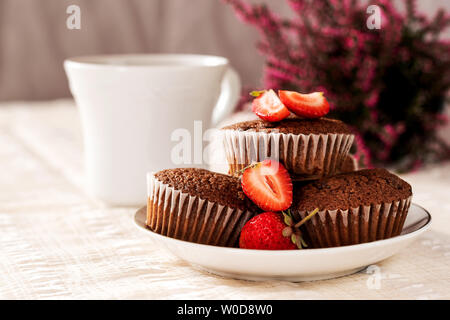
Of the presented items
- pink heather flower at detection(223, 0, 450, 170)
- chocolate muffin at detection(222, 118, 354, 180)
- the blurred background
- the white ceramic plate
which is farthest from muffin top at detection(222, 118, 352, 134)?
the blurred background

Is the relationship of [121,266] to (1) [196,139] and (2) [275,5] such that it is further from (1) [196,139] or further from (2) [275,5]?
(2) [275,5]

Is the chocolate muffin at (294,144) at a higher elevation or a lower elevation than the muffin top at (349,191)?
higher

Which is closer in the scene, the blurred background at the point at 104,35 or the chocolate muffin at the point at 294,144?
the chocolate muffin at the point at 294,144

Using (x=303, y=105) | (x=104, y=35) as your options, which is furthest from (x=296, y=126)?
(x=104, y=35)

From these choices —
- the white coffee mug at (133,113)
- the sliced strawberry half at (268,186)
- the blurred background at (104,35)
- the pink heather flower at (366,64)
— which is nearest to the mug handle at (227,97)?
the white coffee mug at (133,113)

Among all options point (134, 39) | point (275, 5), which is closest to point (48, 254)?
point (134, 39)

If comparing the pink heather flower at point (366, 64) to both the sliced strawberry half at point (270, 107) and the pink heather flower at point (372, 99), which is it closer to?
the pink heather flower at point (372, 99)

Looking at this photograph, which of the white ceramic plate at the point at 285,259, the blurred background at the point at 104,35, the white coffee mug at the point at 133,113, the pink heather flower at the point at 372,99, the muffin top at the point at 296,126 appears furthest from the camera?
the blurred background at the point at 104,35

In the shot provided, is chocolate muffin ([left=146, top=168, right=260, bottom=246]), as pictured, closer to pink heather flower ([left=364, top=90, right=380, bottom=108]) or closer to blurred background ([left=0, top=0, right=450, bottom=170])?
pink heather flower ([left=364, top=90, right=380, bottom=108])
